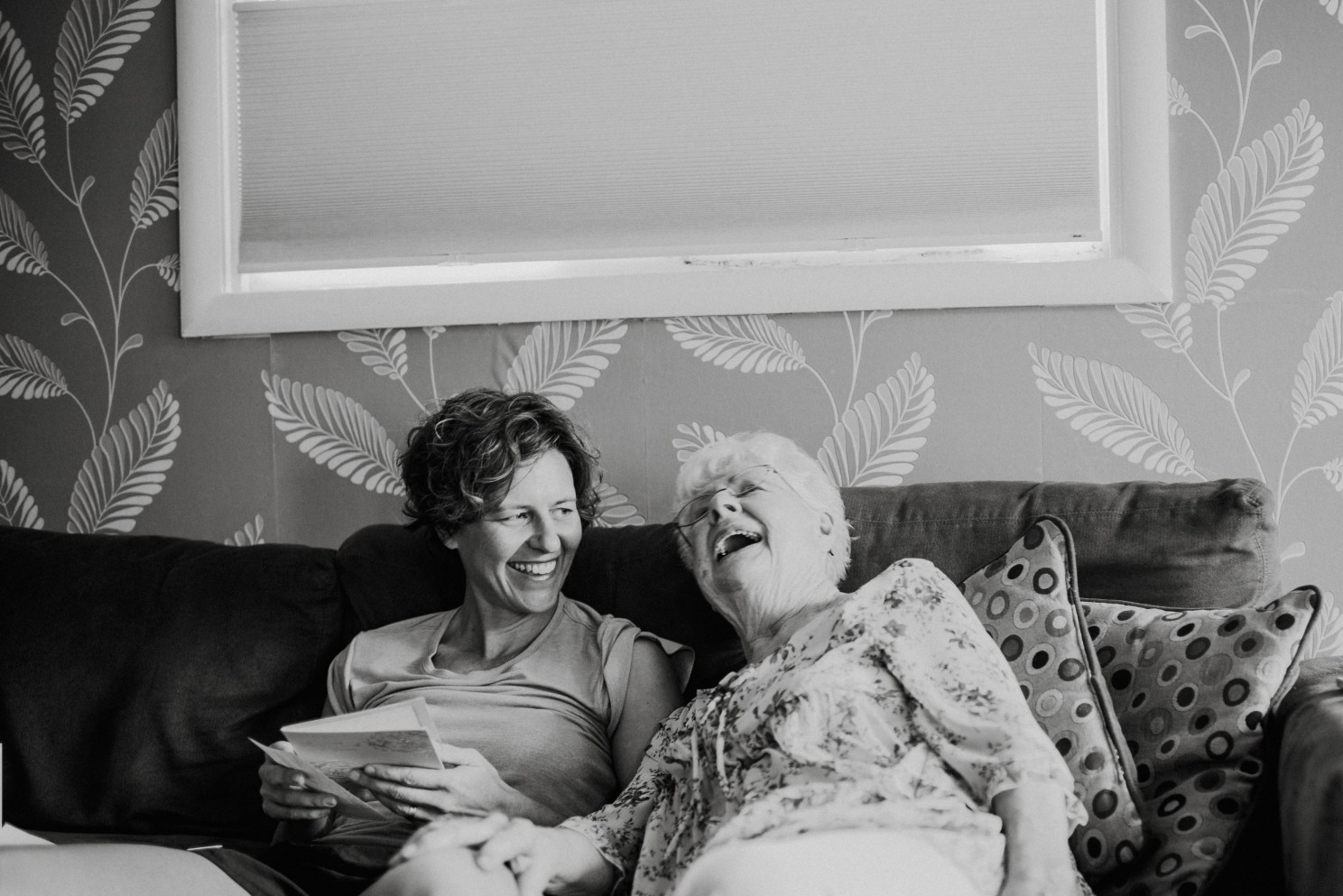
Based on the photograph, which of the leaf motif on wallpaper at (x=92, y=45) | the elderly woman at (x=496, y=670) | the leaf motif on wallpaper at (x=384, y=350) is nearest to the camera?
the elderly woman at (x=496, y=670)

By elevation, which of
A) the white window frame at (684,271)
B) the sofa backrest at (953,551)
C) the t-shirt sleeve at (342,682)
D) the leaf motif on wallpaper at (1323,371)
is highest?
the white window frame at (684,271)

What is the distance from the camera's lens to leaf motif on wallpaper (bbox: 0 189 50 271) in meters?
2.41

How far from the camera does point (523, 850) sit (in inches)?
51.2

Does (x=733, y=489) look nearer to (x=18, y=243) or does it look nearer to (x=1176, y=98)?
(x=1176, y=98)

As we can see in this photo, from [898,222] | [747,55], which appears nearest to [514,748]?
[898,222]

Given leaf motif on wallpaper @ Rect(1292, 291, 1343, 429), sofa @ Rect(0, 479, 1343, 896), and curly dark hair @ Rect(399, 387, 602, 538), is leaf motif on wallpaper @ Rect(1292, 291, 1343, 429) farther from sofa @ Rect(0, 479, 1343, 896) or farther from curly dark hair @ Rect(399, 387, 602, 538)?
curly dark hair @ Rect(399, 387, 602, 538)

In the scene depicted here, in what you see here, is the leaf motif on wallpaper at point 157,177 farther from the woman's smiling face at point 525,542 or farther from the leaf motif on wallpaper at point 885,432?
the leaf motif on wallpaper at point 885,432

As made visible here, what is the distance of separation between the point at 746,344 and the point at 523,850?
1161 mm

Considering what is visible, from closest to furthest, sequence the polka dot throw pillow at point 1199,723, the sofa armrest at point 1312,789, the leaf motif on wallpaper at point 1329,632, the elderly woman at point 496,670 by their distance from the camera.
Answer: the sofa armrest at point 1312,789 → the polka dot throw pillow at point 1199,723 → the elderly woman at point 496,670 → the leaf motif on wallpaper at point 1329,632

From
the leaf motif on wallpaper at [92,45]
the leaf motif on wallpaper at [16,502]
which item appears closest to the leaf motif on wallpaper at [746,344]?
the leaf motif on wallpaper at [92,45]

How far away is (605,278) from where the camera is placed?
7.18 feet

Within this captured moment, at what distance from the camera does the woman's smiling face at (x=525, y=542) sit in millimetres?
1762

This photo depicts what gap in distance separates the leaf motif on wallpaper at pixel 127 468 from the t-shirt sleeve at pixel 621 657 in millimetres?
1168

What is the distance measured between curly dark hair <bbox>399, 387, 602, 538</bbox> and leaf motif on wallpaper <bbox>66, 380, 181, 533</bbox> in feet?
2.48
